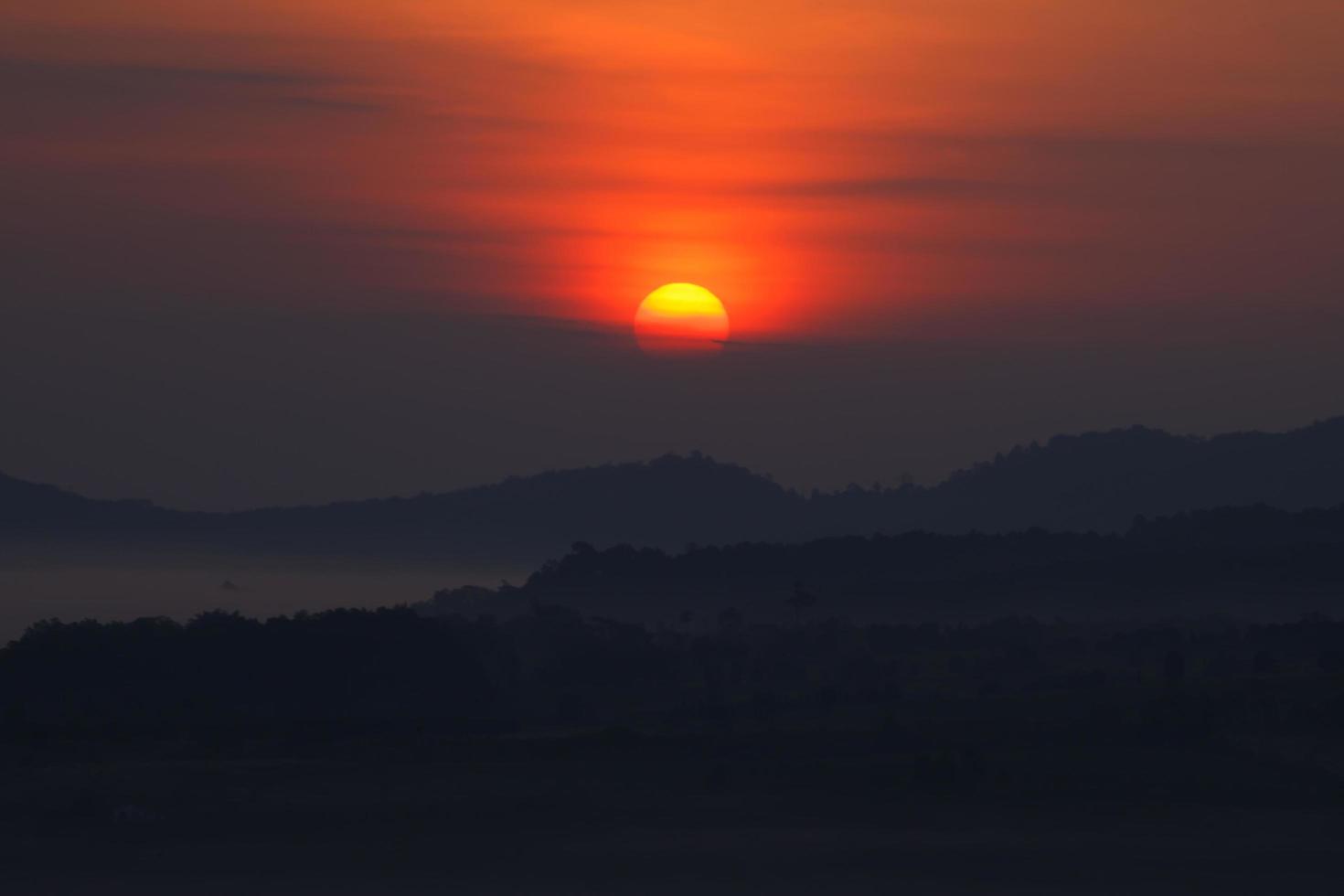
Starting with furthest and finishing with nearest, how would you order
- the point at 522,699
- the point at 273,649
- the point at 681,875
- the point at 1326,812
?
the point at 522,699, the point at 273,649, the point at 1326,812, the point at 681,875

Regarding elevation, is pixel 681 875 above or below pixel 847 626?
below

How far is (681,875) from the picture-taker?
178 ft

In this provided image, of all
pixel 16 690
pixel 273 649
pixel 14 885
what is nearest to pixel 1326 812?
pixel 14 885

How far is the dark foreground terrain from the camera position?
55.2 meters

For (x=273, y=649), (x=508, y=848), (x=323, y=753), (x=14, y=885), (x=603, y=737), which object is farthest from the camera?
(x=273, y=649)

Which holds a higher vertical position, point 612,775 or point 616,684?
point 616,684

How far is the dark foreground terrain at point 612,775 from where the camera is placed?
55.2m

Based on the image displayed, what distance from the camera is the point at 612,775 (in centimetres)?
7038

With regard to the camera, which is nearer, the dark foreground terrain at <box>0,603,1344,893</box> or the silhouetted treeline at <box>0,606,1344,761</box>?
the dark foreground terrain at <box>0,603,1344,893</box>

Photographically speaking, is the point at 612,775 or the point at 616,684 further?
the point at 616,684

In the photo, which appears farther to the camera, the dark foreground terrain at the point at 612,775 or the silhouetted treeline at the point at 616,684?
the silhouetted treeline at the point at 616,684

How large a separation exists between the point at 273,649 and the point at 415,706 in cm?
808

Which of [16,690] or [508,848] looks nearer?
[508,848]

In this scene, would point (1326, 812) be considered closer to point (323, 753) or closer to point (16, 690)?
point (323, 753)
